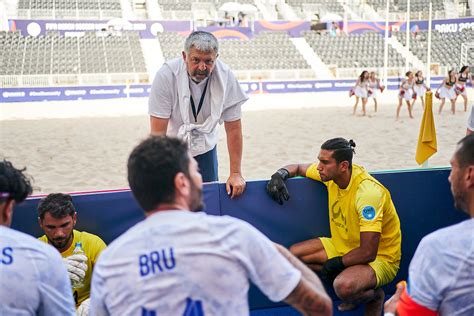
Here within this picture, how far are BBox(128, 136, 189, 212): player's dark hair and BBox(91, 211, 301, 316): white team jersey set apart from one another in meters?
0.05

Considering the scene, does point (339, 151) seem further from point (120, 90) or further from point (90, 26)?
point (90, 26)

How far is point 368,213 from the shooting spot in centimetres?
340

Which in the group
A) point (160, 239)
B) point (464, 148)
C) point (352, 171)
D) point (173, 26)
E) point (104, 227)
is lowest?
point (104, 227)

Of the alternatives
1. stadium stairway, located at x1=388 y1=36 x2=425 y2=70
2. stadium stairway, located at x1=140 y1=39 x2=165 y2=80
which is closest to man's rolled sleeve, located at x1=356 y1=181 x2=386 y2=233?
stadium stairway, located at x1=140 y1=39 x2=165 y2=80

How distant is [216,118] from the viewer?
3846mm

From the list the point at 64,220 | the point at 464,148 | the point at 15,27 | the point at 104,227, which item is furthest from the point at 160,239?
the point at 15,27

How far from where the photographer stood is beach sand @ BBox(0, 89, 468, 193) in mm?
9328

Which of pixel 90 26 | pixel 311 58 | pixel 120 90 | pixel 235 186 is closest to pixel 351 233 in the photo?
pixel 235 186

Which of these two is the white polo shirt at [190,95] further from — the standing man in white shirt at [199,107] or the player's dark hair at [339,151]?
the player's dark hair at [339,151]

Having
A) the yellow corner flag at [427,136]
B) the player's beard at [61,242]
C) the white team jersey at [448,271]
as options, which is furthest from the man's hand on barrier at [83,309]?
the yellow corner flag at [427,136]

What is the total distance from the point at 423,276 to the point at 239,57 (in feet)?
101

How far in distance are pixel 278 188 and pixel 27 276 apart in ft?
7.20

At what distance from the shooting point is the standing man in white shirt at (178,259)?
1496mm

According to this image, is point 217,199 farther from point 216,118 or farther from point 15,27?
point 15,27
